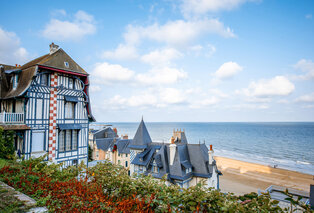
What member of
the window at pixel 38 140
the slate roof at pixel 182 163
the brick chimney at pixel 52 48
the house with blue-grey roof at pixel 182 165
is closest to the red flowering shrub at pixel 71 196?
the window at pixel 38 140

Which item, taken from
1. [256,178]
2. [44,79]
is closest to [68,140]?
[44,79]

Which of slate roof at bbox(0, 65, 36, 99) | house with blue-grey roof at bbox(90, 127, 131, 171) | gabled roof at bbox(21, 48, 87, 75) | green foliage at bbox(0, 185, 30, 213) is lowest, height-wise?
house with blue-grey roof at bbox(90, 127, 131, 171)

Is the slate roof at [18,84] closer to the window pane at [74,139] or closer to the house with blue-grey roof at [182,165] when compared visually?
the window pane at [74,139]

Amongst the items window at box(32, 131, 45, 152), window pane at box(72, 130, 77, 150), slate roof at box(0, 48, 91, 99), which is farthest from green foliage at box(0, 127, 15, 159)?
window pane at box(72, 130, 77, 150)

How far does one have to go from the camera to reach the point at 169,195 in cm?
365

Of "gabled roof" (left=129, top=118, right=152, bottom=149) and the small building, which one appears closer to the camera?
the small building

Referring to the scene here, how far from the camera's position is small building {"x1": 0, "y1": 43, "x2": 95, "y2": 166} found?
36.6 feet

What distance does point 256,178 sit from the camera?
93.4ft

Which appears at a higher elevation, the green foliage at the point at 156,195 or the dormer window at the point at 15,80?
the dormer window at the point at 15,80

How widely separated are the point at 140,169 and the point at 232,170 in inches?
884

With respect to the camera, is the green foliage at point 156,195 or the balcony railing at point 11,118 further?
the balcony railing at point 11,118

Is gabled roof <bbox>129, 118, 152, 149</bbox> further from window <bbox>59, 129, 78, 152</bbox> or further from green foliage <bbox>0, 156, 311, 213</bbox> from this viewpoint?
green foliage <bbox>0, 156, 311, 213</bbox>

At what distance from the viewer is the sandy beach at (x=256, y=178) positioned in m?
24.3

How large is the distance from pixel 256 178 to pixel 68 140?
27624 mm
